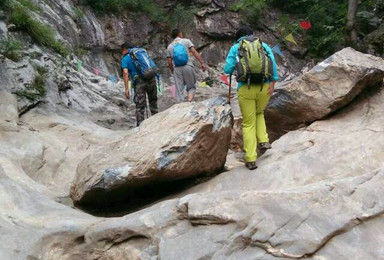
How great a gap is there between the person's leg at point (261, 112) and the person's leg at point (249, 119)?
10 cm

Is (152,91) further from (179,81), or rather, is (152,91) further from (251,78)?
(251,78)

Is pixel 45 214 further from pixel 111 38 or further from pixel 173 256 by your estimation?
pixel 111 38

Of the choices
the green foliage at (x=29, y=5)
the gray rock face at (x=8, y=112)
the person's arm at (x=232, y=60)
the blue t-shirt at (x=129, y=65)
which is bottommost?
the gray rock face at (x=8, y=112)

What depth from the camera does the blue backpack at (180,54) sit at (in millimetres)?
8445

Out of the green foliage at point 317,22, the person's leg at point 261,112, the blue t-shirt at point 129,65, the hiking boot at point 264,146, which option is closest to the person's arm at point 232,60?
the person's leg at point 261,112

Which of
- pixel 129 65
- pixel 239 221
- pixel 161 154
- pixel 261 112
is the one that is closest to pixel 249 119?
pixel 261 112

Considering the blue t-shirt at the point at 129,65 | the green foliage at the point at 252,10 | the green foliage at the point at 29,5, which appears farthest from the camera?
the green foliage at the point at 252,10

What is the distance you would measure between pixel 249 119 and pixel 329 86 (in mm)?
1577

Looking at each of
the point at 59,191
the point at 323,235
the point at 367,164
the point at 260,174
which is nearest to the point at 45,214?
the point at 59,191

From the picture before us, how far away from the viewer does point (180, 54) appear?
8477 mm

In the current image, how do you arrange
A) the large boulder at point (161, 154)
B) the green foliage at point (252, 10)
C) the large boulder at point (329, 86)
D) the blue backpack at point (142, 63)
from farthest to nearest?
the green foliage at point (252, 10), the blue backpack at point (142, 63), the large boulder at point (329, 86), the large boulder at point (161, 154)

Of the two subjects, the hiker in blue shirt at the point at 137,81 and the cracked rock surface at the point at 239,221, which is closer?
the cracked rock surface at the point at 239,221

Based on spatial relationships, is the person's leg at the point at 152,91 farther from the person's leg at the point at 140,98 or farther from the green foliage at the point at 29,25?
the green foliage at the point at 29,25

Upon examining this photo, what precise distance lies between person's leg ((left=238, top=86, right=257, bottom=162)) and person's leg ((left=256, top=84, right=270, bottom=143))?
10 centimetres
